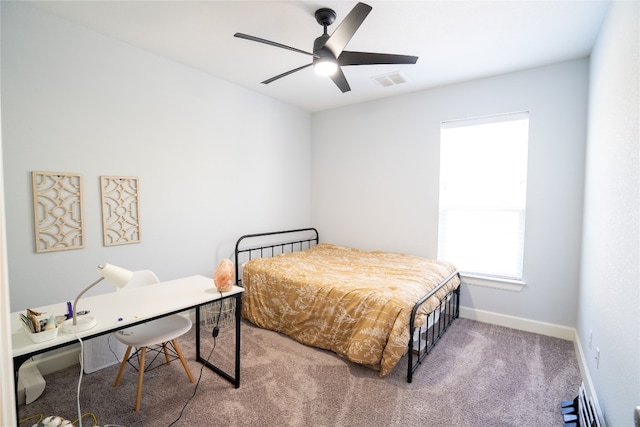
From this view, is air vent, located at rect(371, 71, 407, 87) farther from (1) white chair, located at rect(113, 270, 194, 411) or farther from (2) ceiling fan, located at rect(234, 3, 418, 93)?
(1) white chair, located at rect(113, 270, 194, 411)

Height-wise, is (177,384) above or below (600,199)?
below

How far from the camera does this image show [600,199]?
2.04m

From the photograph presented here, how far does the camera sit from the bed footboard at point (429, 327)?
220 cm

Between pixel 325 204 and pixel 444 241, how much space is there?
5.66 ft

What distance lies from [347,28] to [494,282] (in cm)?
286

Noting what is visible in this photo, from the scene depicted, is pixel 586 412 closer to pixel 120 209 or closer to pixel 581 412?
pixel 581 412

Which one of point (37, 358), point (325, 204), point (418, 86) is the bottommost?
point (37, 358)

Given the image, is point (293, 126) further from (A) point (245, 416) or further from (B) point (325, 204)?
(A) point (245, 416)

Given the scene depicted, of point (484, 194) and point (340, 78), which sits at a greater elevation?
point (340, 78)

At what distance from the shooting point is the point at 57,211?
2.28 m

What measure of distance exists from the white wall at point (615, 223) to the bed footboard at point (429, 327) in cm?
101

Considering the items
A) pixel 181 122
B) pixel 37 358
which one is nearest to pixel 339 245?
pixel 181 122

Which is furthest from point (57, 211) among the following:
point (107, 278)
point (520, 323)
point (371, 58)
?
point (520, 323)

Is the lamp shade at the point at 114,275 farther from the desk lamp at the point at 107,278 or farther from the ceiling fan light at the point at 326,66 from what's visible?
the ceiling fan light at the point at 326,66
